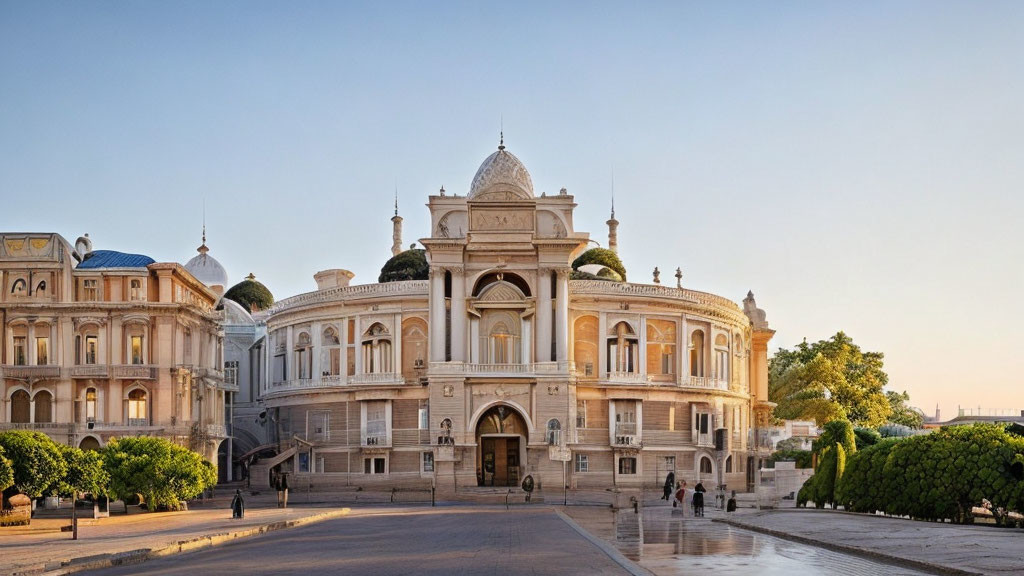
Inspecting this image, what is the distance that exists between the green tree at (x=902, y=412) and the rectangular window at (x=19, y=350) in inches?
3096

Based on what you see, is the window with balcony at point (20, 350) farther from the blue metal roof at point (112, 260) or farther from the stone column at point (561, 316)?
the stone column at point (561, 316)

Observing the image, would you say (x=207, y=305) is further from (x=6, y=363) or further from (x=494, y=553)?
(x=494, y=553)

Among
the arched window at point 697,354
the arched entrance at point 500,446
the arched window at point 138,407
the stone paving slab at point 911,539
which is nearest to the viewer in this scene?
the stone paving slab at point 911,539

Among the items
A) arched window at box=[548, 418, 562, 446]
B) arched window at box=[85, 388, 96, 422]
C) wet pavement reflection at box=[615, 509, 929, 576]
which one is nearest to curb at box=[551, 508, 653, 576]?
wet pavement reflection at box=[615, 509, 929, 576]

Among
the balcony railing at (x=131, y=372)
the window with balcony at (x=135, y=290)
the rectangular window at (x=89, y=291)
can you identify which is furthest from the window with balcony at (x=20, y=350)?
the window with balcony at (x=135, y=290)

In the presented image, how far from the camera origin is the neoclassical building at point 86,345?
2603 inches

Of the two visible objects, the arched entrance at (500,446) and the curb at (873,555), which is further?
the arched entrance at (500,446)

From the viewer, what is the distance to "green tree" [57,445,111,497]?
4759 centimetres

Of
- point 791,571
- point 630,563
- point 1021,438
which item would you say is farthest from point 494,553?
point 1021,438

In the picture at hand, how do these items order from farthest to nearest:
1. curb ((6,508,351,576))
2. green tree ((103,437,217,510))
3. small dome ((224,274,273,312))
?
small dome ((224,274,273,312))
green tree ((103,437,217,510))
curb ((6,508,351,576))

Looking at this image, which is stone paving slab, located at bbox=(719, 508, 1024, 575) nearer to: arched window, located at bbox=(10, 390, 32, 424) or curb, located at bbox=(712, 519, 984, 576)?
curb, located at bbox=(712, 519, 984, 576)

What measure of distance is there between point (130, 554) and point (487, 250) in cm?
4588

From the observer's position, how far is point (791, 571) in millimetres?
26328

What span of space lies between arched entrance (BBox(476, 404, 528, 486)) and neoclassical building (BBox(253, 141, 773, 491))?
0.11 metres
